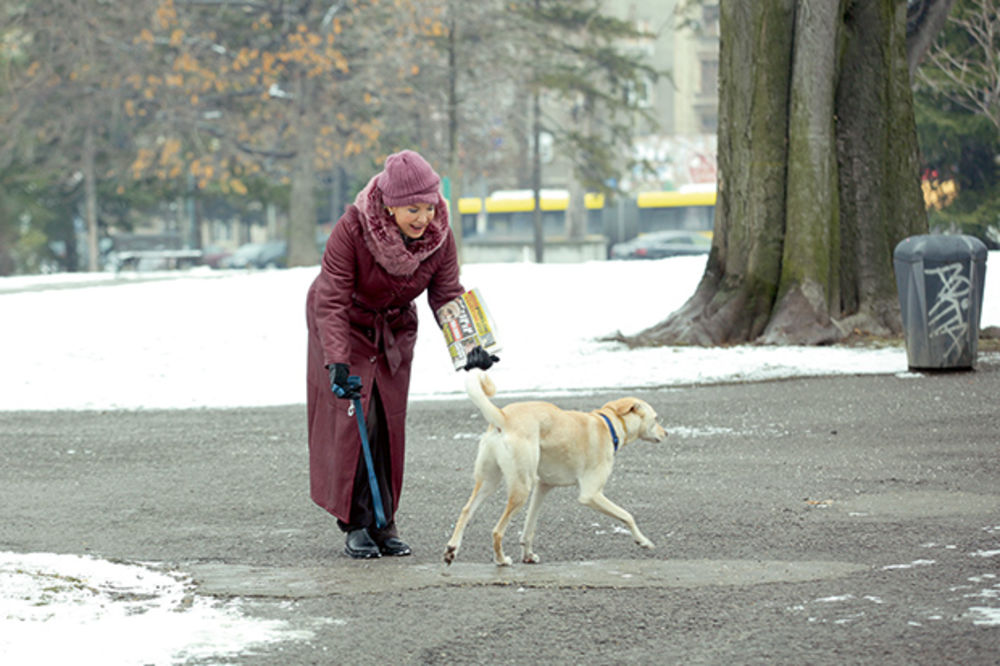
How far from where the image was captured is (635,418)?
6438 millimetres

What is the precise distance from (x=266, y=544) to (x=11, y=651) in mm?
2200

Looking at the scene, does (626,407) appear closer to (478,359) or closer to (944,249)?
(478,359)

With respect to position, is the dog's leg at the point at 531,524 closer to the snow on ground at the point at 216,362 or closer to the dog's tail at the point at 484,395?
the dog's tail at the point at 484,395

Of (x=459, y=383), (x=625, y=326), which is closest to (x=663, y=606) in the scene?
(x=459, y=383)

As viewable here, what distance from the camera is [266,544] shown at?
22.3 ft

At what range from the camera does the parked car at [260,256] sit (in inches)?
2282

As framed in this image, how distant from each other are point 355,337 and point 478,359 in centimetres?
60

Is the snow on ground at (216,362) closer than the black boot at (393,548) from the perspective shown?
Yes

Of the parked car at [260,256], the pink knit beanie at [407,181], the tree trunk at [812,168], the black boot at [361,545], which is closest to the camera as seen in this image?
the pink knit beanie at [407,181]

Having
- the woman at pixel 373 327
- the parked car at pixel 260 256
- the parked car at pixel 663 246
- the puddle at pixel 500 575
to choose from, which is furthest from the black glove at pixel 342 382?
the parked car at pixel 260 256

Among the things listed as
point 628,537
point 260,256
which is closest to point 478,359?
point 628,537

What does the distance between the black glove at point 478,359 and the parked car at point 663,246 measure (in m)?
46.4

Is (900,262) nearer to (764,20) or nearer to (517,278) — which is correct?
(764,20)

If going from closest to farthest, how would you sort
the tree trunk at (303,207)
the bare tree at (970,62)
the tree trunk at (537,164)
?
1. the bare tree at (970,62)
2. the tree trunk at (303,207)
3. the tree trunk at (537,164)
